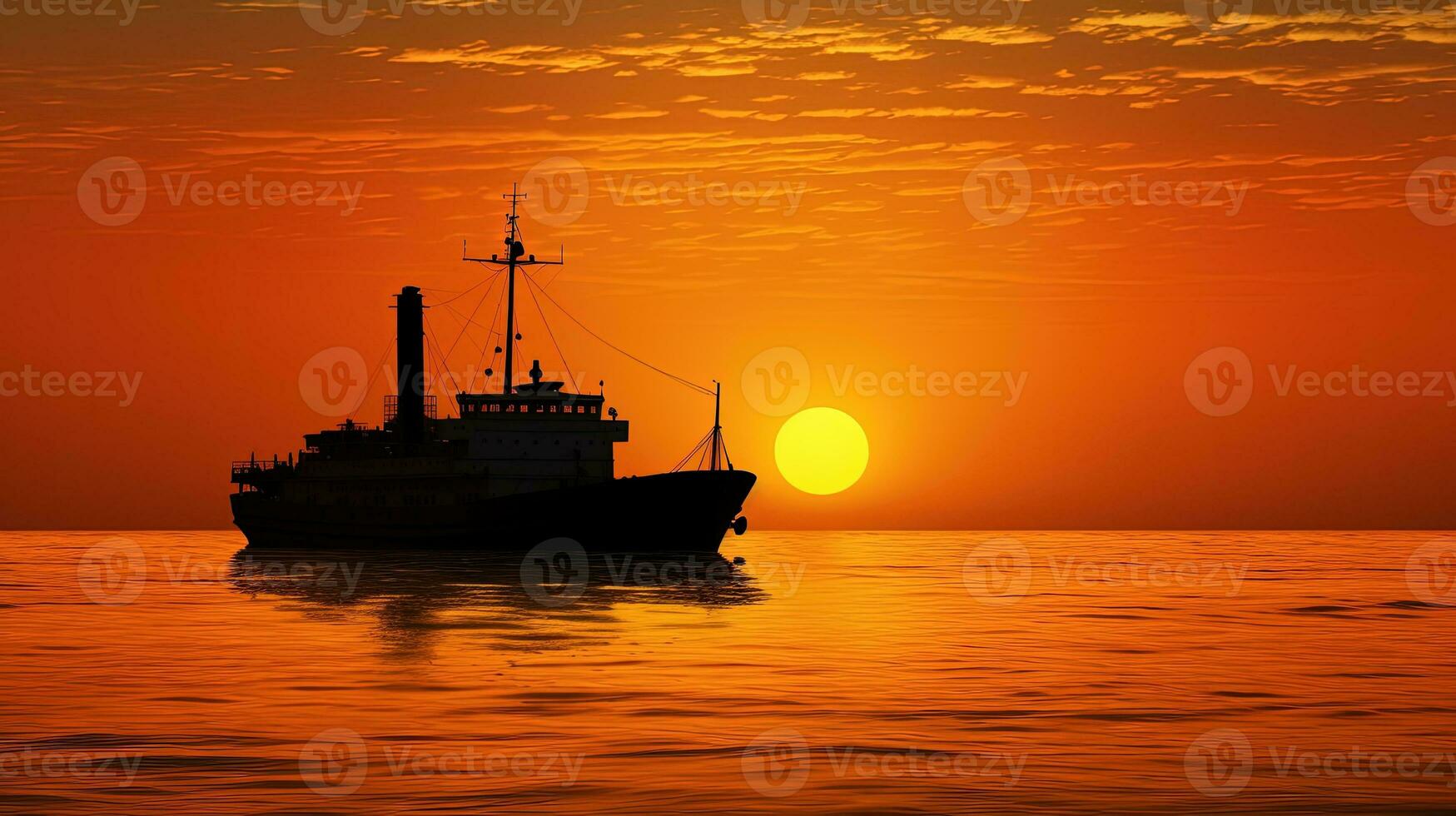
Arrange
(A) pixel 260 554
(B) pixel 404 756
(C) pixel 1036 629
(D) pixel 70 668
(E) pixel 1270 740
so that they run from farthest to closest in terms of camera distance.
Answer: (A) pixel 260 554 < (C) pixel 1036 629 < (D) pixel 70 668 < (E) pixel 1270 740 < (B) pixel 404 756

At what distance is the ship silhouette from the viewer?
7800 centimetres

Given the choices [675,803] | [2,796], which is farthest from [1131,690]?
[2,796]

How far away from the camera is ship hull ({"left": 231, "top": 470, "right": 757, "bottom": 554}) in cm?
7706

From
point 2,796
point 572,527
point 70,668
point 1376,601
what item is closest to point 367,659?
point 70,668

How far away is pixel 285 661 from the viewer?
31828 mm

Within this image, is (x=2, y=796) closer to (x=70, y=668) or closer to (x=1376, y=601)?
(x=70, y=668)

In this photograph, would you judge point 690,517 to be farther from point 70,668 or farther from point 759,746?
point 759,746

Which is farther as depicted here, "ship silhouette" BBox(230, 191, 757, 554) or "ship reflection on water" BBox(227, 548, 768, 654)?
"ship silhouette" BBox(230, 191, 757, 554)

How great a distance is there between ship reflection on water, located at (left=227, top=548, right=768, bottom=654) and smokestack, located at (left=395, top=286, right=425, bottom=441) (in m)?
7.53

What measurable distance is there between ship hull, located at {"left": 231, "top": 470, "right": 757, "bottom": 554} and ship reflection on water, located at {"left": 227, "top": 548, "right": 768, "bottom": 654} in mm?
1105

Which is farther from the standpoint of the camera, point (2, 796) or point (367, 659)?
point (367, 659)

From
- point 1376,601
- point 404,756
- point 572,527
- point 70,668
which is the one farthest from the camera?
point 572,527

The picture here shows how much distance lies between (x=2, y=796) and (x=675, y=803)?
7534 millimetres

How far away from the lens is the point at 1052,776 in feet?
62.0
